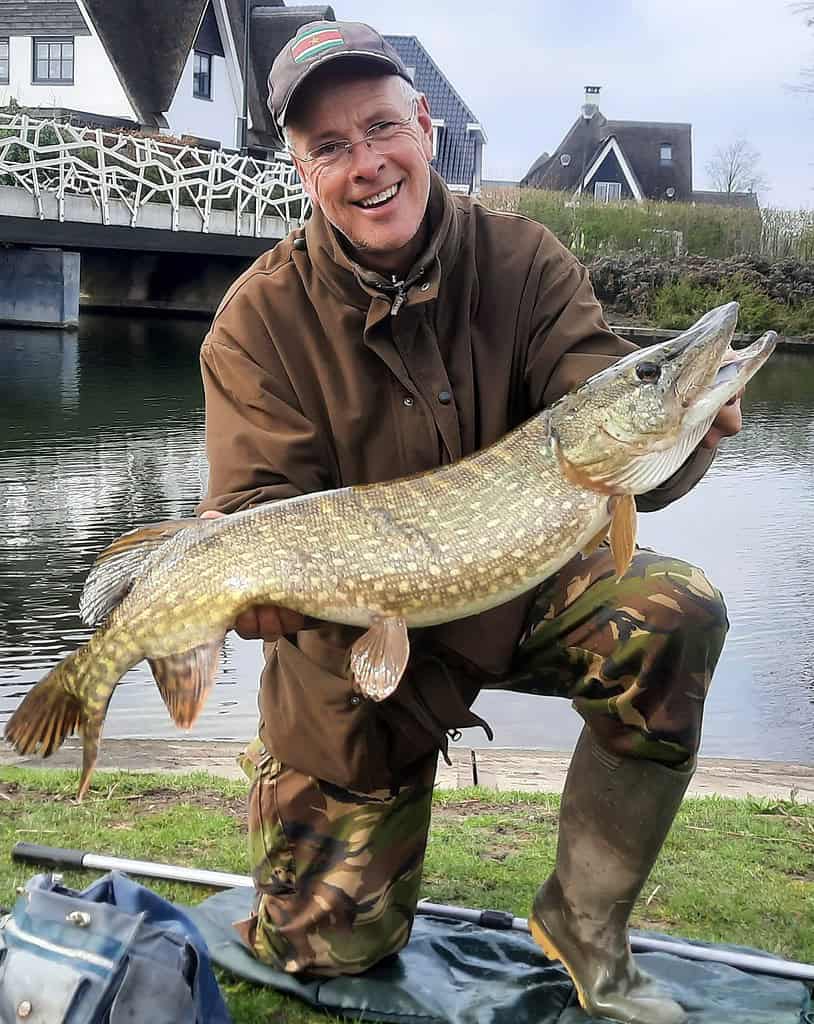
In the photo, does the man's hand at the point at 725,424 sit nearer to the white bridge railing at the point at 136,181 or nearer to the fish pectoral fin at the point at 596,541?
the fish pectoral fin at the point at 596,541

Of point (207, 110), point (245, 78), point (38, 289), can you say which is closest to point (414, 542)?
point (38, 289)

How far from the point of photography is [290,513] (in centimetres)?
285

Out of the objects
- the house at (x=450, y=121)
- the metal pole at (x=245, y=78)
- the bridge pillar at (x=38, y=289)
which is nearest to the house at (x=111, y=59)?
the metal pole at (x=245, y=78)

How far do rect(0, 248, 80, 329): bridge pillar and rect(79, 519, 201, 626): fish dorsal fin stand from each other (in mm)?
22313

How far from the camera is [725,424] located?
2.94m

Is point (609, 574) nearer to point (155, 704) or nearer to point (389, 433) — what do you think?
point (389, 433)

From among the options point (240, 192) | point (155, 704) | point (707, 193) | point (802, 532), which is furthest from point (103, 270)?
point (707, 193)

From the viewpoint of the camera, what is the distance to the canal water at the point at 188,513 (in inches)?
254

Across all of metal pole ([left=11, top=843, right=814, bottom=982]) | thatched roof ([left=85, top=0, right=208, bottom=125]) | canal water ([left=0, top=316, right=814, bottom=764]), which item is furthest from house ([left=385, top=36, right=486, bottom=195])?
metal pole ([left=11, top=843, right=814, bottom=982])

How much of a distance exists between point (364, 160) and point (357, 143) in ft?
0.21

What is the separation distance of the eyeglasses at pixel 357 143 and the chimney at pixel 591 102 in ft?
184

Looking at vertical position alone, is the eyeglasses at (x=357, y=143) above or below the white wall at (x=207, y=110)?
below

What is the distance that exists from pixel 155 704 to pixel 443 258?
4.09m

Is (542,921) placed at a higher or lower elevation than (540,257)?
lower
